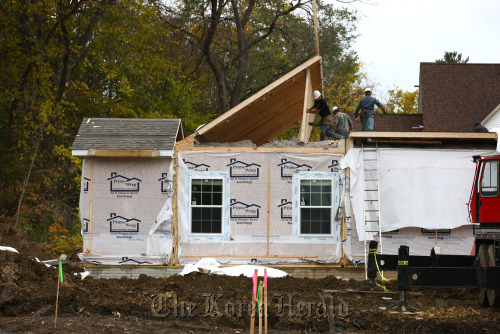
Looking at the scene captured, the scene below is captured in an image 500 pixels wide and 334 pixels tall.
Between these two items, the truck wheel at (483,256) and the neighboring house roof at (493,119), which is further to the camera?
the neighboring house roof at (493,119)

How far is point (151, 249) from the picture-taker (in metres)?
15.5

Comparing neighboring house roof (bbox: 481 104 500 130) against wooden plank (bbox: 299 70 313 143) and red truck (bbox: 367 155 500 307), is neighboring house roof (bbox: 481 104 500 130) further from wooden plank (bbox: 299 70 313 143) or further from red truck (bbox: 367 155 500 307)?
red truck (bbox: 367 155 500 307)

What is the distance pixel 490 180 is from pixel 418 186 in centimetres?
396

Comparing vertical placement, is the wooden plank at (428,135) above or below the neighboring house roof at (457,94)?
below

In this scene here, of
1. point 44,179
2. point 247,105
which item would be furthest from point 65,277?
point 44,179

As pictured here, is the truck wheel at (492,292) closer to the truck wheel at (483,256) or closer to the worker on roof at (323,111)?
the truck wheel at (483,256)

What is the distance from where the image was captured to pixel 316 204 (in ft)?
52.0

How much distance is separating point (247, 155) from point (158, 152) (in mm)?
2038

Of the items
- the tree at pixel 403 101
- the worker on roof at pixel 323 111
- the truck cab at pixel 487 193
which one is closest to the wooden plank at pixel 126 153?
the worker on roof at pixel 323 111

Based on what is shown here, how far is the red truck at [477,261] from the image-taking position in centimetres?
1084

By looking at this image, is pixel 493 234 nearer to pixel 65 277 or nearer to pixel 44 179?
pixel 65 277

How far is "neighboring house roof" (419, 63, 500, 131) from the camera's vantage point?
27.9 m

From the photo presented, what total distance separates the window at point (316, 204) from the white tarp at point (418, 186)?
616mm

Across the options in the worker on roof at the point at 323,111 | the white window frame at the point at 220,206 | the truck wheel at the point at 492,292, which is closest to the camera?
Result: the truck wheel at the point at 492,292
